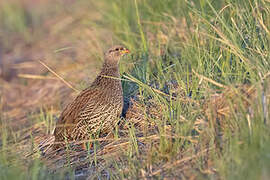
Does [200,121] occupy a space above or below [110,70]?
below

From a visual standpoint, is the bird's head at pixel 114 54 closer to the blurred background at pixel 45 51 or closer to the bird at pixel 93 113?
the blurred background at pixel 45 51

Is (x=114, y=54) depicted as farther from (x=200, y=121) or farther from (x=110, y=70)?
(x=200, y=121)

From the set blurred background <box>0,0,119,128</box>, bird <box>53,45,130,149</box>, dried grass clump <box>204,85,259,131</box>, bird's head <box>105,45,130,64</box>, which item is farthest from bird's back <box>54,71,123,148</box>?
dried grass clump <box>204,85,259,131</box>

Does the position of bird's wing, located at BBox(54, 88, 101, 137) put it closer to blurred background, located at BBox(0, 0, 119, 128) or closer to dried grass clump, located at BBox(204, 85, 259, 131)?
blurred background, located at BBox(0, 0, 119, 128)

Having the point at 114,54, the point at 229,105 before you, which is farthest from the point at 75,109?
the point at 229,105

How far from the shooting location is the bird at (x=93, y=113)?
17.7 feet

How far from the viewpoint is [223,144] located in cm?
410

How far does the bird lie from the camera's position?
5.38 metres

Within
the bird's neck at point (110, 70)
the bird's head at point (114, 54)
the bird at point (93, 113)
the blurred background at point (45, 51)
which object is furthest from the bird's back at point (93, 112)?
the blurred background at point (45, 51)

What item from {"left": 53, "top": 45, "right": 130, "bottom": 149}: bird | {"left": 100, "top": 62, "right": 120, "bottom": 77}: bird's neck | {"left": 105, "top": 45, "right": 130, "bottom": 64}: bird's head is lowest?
{"left": 53, "top": 45, "right": 130, "bottom": 149}: bird

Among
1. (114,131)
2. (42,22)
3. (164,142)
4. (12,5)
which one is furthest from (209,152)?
(12,5)

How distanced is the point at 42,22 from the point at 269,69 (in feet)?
29.2

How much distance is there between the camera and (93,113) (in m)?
5.43

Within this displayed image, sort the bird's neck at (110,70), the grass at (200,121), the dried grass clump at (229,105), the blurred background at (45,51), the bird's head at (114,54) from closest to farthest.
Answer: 1. the grass at (200,121)
2. the dried grass clump at (229,105)
3. the bird's neck at (110,70)
4. the bird's head at (114,54)
5. the blurred background at (45,51)
